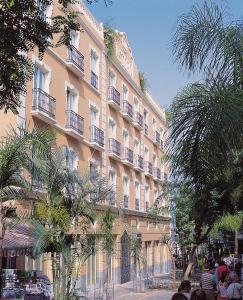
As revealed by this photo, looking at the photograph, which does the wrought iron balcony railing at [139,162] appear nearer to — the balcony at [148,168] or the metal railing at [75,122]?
the balcony at [148,168]

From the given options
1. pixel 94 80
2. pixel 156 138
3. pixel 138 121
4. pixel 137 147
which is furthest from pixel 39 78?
pixel 156 138

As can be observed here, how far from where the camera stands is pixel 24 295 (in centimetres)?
1653

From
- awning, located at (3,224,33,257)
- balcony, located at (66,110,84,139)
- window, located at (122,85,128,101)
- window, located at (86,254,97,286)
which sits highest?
window, located at (122,85,128,101)

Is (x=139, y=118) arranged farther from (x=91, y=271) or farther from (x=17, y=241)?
(x=17, y=241)

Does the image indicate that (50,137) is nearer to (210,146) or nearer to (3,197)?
(3,197)

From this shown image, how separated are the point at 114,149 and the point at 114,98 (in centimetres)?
291

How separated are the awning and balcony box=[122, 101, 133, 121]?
17674 millimetres

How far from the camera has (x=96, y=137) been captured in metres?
28.6

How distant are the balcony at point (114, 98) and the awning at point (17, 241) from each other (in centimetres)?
1490

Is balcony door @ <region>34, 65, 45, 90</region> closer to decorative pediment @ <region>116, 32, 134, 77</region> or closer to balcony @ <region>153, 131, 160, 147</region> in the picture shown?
decorative pediment @ <region>116, 32, 134, 77</region>

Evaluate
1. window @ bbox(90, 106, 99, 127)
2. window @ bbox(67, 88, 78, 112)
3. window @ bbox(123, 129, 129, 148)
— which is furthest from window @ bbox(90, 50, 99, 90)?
window @ bbox(123, 129, 129, 148)

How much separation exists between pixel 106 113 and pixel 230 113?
2377 cm

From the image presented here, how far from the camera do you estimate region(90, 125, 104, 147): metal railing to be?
28.2 metres

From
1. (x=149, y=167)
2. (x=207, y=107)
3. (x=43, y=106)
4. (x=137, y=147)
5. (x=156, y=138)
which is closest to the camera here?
(x=207, y=107)
